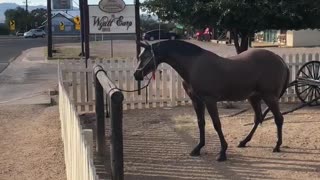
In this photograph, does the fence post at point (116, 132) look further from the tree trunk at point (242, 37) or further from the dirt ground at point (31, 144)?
the tree trunk at point (242, 37)

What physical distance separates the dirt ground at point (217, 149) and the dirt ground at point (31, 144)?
99 centimetres

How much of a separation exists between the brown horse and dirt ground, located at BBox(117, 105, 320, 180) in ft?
1.06

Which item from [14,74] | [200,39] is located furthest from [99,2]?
[200,39]

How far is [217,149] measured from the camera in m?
7.91

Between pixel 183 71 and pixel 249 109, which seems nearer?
pixel 183 71

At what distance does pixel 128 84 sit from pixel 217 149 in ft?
14.7

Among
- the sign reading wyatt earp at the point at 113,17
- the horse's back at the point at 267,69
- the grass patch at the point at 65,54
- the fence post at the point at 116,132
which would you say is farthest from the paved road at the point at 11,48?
the fence post at the point at 116,132

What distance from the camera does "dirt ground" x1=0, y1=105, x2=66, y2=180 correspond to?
6855mm

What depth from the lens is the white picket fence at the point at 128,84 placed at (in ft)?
38.5

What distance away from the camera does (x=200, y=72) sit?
714 centimetres

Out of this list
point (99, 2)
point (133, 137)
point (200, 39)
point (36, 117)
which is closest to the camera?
point (133, 137)

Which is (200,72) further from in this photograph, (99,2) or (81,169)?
(99,2)

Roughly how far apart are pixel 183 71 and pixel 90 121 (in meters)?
3.73

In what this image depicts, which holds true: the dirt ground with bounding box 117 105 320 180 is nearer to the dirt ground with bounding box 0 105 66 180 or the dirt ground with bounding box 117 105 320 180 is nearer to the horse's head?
the dirt ground with bounding box 0 105 66 180
